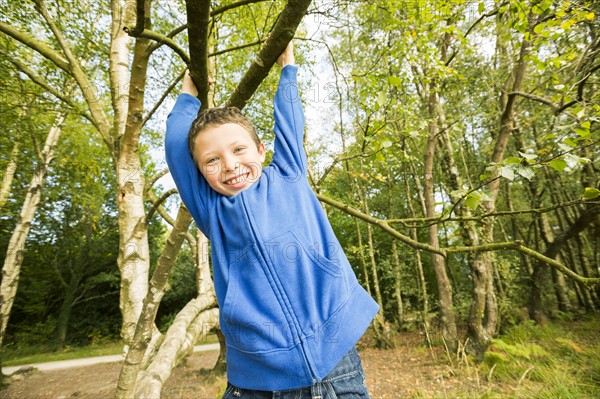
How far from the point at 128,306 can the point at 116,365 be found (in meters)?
10.2

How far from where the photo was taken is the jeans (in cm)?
120

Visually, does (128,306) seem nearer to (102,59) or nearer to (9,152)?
(102,59)

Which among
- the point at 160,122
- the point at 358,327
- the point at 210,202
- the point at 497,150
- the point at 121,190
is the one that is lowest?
the point at 358,327

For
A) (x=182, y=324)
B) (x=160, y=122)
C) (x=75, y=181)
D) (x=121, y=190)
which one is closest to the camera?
(x=121, y=190)

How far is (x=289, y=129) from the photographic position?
1576 millimetres

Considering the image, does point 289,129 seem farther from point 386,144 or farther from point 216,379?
point 216,379

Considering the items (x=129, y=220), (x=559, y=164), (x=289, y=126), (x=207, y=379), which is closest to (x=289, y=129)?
(x=289, y=126)

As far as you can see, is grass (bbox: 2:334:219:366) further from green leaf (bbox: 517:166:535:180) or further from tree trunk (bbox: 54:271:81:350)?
green leaf (bbox: 517:166:535:180)

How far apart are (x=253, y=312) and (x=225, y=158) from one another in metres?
0.70

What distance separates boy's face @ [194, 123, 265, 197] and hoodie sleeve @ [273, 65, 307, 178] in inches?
6.9

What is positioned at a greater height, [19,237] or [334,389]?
[19,237]

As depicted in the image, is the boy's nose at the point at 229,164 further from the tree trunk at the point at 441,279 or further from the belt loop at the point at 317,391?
the tree trunk at the point at 441,279

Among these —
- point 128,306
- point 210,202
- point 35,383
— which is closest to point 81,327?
point 35,383

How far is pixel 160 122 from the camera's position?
791cm
